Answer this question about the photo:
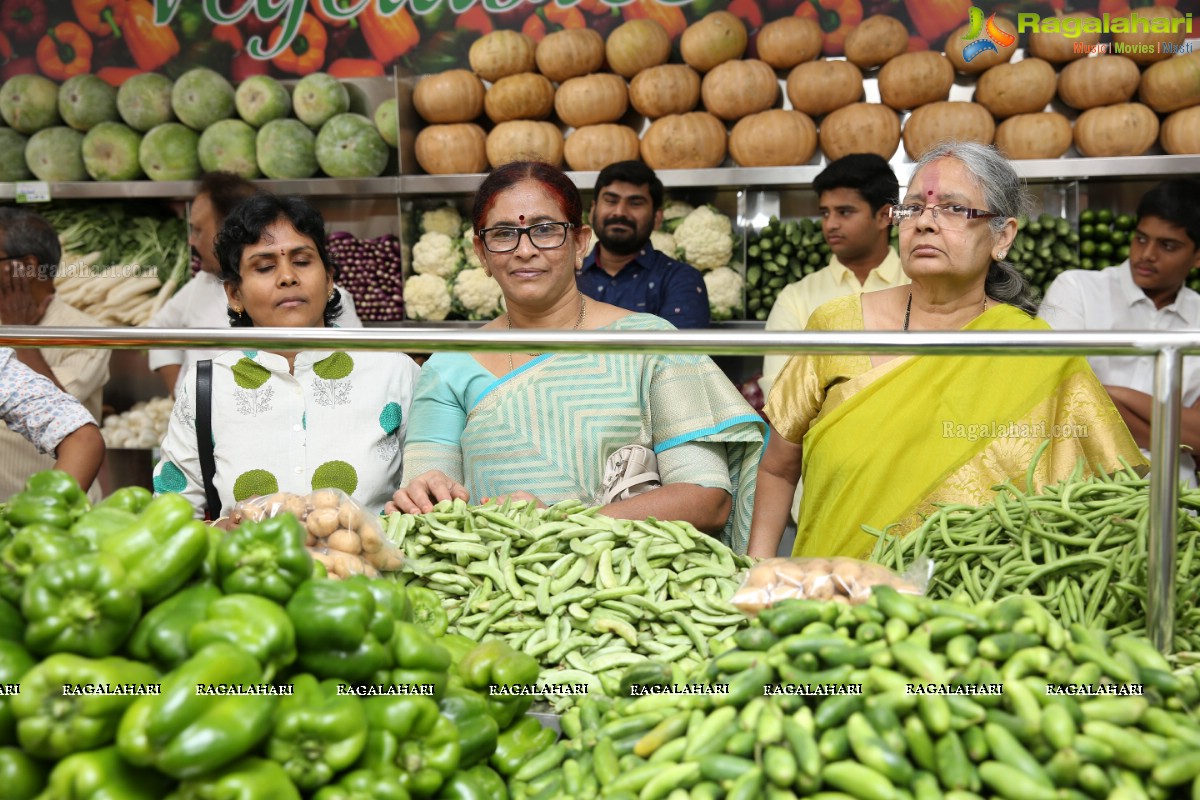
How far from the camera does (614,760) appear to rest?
1.30 m

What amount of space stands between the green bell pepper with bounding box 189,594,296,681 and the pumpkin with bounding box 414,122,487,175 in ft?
13.0

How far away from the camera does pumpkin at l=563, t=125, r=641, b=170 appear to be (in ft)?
15.6

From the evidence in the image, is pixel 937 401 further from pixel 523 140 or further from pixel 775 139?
pixel 523 140

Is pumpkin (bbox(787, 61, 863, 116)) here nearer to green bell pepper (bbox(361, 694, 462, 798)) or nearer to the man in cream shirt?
the man in cream shirt

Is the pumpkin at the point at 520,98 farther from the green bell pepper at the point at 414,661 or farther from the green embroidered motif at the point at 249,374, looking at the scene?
the green bell pepper at the point at 414,661

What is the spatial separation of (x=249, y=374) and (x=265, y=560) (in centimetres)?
154

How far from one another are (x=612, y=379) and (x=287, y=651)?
4.49ft

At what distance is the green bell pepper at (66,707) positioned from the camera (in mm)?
1097

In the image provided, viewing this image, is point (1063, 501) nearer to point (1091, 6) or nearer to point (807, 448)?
point (807, 448)

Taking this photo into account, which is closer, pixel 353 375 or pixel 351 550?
pixel 351 550

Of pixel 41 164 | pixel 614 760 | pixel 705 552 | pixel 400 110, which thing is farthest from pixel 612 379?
pixel 41 164

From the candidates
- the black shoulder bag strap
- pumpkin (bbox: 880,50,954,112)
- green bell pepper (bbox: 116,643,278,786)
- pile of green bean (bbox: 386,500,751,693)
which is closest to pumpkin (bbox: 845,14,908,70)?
pumpkin (bbox: 880,50,954,112)

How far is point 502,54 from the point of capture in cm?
495

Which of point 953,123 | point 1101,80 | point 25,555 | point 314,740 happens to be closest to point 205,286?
point 953,123
